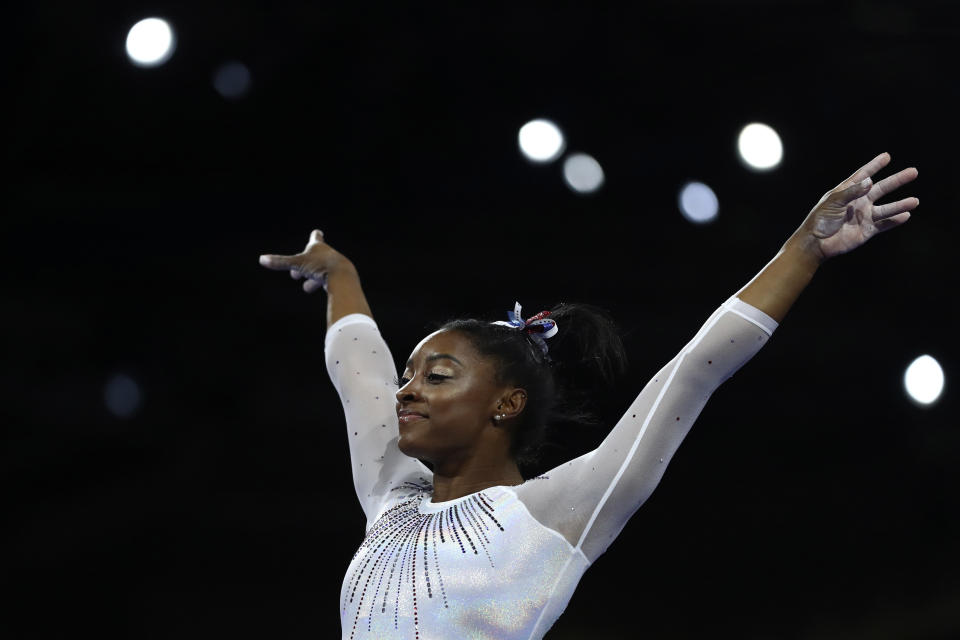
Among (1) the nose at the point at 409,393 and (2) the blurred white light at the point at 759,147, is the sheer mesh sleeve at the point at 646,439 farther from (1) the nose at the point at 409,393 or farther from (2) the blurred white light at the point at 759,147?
(2) the blurred white light at the point at 759,147

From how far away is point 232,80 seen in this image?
3.05 m

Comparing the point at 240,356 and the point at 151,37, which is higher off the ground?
the point at 151,37

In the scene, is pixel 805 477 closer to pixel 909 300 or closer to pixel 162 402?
pixel 909 300

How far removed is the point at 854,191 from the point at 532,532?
28.3 inches

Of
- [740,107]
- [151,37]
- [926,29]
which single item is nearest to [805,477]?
[740,107]

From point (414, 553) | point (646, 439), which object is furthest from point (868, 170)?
point (414, 553)

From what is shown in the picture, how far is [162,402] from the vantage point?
314cm

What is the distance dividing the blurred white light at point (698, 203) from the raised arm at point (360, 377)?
1174mm

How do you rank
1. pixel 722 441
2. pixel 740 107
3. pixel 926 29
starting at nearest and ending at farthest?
pixel 926 29 → pixel 740 107 → pixel 722 441

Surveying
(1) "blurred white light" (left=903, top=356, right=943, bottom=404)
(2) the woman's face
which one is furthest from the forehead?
(1) "blurred white light" (left=903, top=356, right=943, bottom=404)

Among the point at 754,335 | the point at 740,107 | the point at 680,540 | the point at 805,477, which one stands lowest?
the point at 680,540

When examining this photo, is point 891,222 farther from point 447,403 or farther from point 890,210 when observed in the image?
point 447,403

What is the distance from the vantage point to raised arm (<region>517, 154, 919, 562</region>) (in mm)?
1539

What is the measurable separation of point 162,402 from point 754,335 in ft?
6.96
